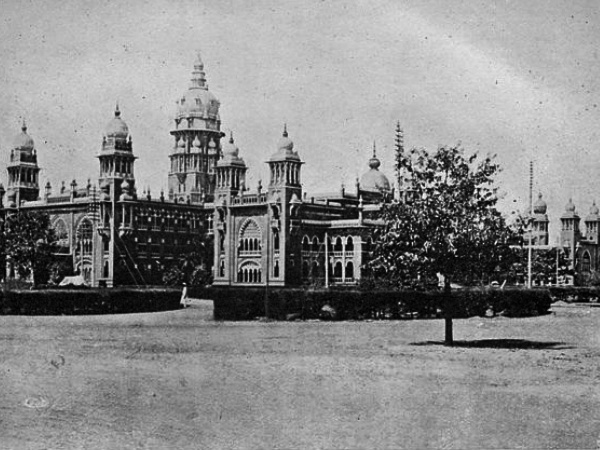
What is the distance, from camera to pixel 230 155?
11906cm

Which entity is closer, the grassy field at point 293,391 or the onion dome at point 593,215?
the grassy field at point 293,391

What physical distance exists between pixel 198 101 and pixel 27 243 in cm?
5863

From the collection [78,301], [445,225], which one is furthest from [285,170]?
[445,225]

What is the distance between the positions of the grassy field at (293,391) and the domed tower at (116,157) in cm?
8399

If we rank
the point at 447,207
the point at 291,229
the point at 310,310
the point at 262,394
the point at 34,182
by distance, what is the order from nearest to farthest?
the point at 262,394 < the point at 447,207 < the point at 310,310 < the point at 291,229 < the point at 34,182

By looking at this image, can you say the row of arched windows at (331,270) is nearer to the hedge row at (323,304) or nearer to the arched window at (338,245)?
the arched window at (338,245)

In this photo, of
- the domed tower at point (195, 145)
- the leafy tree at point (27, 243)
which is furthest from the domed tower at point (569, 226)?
the leafy tree at point (27, 243)

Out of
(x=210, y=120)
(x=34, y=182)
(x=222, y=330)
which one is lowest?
(x=222, y=330)

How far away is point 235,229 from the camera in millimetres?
111750

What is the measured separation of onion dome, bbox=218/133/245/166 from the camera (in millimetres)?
117188

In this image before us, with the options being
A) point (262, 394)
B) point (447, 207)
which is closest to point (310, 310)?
point (447, 207)

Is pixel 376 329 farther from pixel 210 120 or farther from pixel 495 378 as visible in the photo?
pixel 210 120

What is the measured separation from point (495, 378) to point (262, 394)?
5.76 meters

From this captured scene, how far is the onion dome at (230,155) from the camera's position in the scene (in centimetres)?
11719
